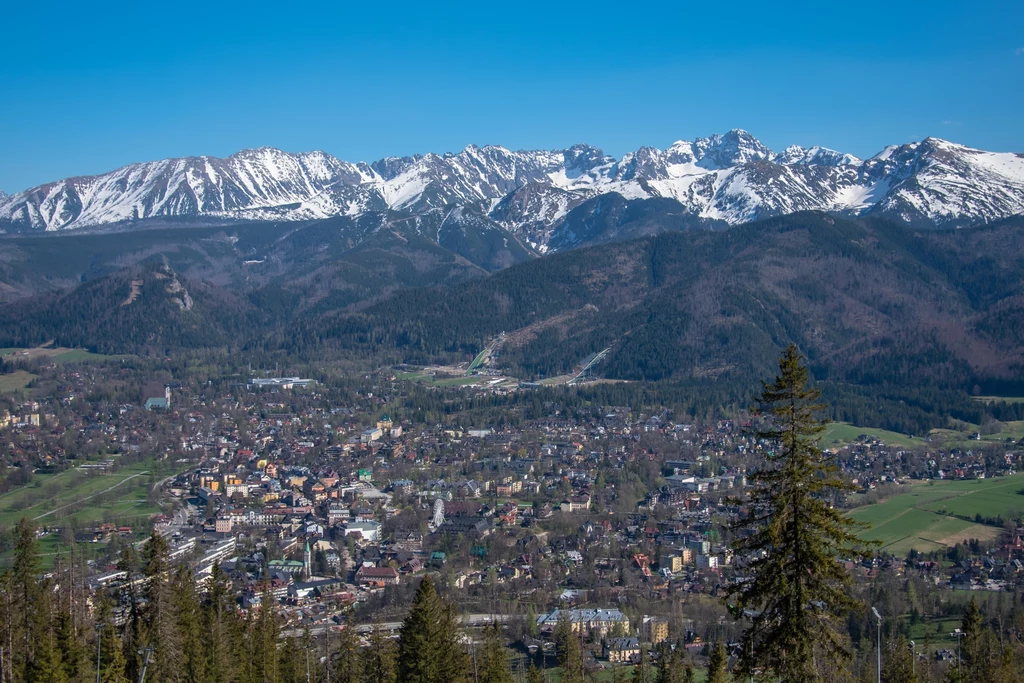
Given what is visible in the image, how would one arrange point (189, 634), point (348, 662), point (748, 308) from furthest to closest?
point (748, 308) → point (348, 662) → point (189, 634)

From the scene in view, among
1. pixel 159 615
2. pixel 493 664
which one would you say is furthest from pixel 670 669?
pixel 159 615

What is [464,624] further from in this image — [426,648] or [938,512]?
[938,512]

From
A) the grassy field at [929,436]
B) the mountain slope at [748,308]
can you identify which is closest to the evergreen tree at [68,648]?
the grassy field at [929,436]

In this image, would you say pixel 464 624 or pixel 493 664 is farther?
pixel 464 624

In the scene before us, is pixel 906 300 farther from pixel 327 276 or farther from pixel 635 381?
pixel 327 276

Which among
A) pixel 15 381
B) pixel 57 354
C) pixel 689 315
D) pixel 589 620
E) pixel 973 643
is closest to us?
pixel 973 643

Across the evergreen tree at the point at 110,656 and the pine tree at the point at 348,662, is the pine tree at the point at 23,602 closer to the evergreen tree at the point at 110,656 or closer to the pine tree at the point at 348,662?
the evergreen tree at the point at 110,656
